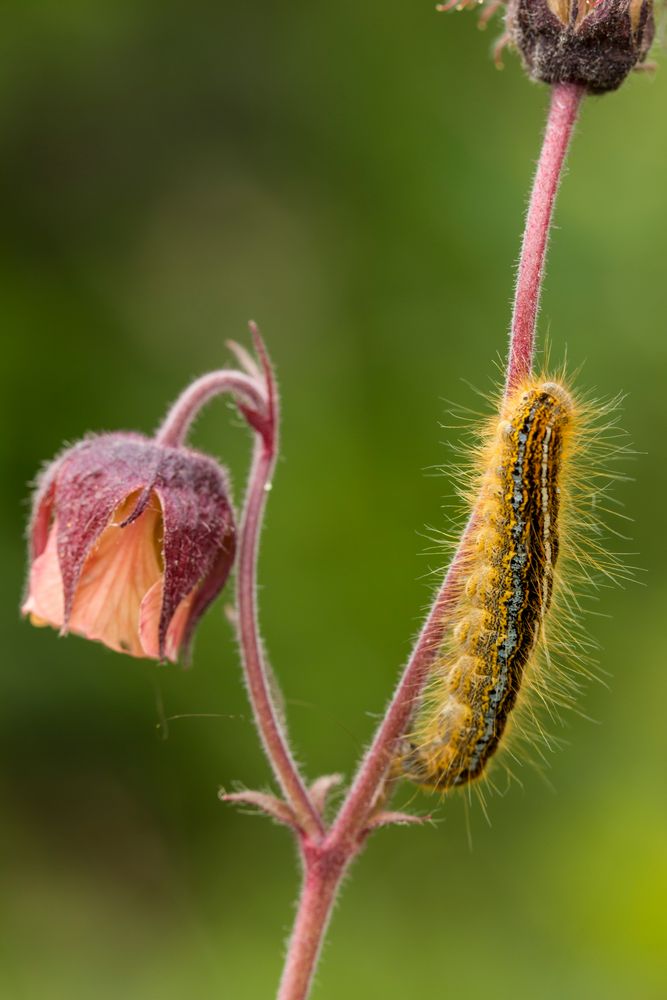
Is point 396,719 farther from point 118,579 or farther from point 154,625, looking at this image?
point 118,579

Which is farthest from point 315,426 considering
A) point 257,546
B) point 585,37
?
point 585,37

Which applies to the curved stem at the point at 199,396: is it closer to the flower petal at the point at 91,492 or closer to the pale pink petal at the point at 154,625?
the flower petal at the point at 91,492

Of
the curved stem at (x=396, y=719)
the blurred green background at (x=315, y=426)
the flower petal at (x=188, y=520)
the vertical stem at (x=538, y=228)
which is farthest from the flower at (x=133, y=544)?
the blurred green background at (x=315, y=426)

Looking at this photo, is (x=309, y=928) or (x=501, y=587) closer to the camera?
(x=309, y=928)

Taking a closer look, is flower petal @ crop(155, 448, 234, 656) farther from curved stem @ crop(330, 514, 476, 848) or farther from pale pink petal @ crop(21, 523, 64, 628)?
curved stem @ crop(330, 514, 476, 848)

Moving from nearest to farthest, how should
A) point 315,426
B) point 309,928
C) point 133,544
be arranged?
point 309,928 < point 133,544 < point 315,426

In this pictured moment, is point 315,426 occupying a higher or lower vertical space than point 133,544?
higher

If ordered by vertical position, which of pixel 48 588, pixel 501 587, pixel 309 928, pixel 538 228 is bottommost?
pixel 309 928
